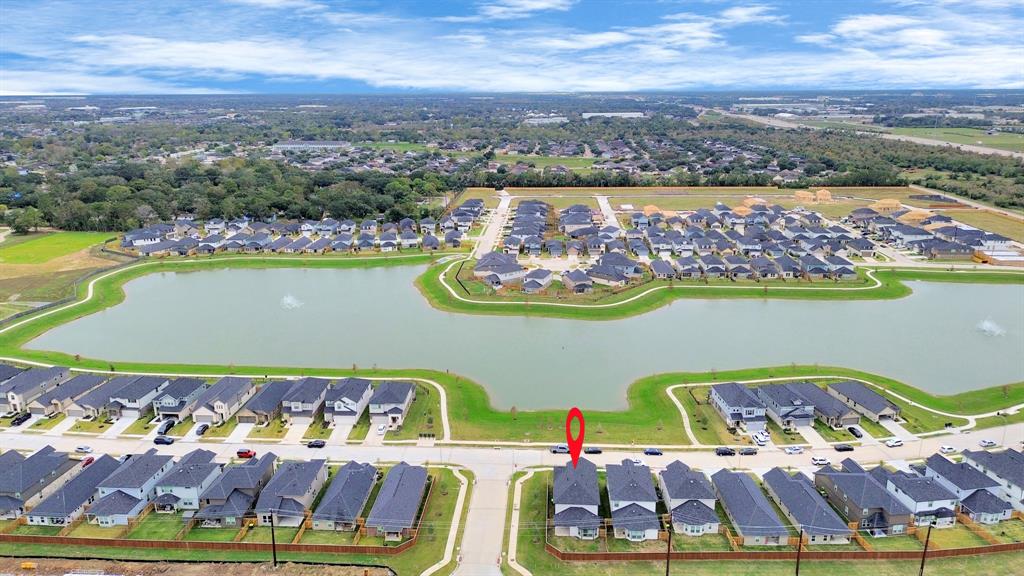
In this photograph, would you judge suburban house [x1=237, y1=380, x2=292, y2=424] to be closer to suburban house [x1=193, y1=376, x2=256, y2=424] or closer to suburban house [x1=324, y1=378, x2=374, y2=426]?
suburban house [x1=193, y1=376, x2=256, y2=424]

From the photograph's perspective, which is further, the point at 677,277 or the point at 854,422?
the point at 677,277

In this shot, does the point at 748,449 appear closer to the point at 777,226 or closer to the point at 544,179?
the point at 777,226

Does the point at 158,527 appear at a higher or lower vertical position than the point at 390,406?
lower

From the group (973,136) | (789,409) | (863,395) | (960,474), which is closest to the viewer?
(960,474)

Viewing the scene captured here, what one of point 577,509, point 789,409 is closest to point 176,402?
point 577,509

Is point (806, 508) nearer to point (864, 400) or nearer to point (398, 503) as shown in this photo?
point (864, 400)

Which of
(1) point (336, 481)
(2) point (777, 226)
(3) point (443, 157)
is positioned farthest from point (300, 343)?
(3) point (443, 157)
